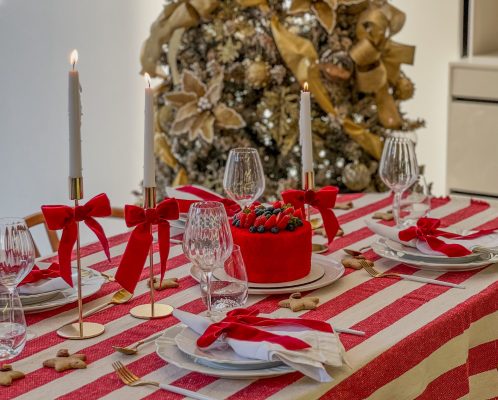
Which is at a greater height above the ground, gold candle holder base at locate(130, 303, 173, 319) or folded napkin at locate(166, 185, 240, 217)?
folded napkin at locate(166, 185, 240, 217)

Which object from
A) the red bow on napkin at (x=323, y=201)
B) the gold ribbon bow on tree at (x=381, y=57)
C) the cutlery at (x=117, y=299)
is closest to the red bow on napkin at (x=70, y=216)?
the cutlery at (x=117, y=299)

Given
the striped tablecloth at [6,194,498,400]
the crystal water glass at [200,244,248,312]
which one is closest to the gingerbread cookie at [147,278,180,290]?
the striped tablecloth at [6,194,498,400]

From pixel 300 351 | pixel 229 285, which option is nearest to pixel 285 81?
pixel 229 285

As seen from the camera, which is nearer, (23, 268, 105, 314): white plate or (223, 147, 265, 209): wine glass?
(23, 268, 105, 314): white plate

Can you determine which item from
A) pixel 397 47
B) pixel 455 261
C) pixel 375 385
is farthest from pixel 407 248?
pixel 397 47

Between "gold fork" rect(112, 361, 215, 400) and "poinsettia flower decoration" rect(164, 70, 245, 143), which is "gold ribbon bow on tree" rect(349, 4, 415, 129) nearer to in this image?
"poinsettia flower decoration" rect(164, 70, 245, 143)

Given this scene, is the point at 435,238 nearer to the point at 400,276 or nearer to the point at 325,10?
the point at 400,276

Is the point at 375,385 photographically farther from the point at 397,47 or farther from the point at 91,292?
the point at 397,47

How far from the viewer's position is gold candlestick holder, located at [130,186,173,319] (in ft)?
5.84

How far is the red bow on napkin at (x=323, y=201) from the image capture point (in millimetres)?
2131

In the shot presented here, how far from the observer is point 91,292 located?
1920 millimetres

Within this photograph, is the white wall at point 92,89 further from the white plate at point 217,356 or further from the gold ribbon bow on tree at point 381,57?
the white plate at point 217,356

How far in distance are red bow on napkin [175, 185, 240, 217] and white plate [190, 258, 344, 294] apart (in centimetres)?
25

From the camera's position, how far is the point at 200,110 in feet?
11.3
